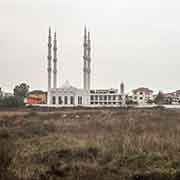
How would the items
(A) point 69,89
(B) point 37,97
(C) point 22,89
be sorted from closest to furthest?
(A) point 69,89, (B) point 37,97, (C) point 22,89

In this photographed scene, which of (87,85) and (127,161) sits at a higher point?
(87,85)

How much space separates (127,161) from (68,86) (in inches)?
2133

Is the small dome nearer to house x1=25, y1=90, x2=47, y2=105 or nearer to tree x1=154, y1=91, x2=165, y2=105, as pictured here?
house x1=25, y1=90, x2=47, y2=105

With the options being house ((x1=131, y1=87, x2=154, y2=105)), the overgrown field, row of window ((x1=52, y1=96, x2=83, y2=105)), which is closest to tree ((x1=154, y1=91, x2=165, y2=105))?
house ((x1=131, y1=87, x2=154, y2=105))

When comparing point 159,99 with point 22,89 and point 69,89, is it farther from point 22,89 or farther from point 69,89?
point 22,89

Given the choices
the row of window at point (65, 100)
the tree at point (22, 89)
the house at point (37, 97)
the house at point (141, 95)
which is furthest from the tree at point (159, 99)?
the tree at point (22, 89)

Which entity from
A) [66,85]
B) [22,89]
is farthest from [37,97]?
[66,85]

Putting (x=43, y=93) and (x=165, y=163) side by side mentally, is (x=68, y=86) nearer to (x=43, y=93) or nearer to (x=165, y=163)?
(x=43, y=93)

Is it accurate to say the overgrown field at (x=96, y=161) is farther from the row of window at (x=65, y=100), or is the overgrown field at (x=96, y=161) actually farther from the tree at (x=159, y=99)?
the tree at (x=159, y=99)

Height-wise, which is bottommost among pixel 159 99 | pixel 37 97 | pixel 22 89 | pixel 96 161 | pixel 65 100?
pixel 96 161

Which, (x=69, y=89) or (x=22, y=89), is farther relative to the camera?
(x=22, y=89)

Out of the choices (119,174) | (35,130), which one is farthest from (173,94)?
(119,174)

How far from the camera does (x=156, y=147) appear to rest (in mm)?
7707

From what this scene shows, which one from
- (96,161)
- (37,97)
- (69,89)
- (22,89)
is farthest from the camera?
(22,89)
